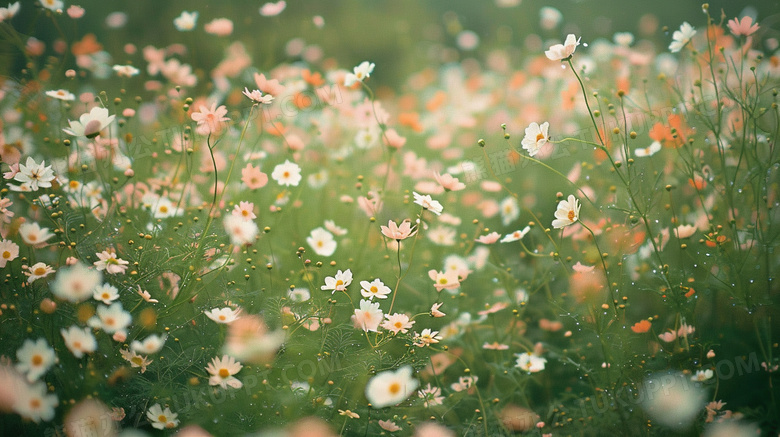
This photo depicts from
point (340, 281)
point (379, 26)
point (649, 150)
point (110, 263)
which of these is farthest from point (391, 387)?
point (379, 26)

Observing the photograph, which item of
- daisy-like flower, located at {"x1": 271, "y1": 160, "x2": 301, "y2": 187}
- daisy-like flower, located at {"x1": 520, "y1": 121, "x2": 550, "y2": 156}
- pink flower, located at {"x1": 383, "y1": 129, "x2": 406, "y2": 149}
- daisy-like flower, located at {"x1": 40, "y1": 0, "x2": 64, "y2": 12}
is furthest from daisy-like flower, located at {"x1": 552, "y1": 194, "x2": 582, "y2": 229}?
daisy-like flower, located at {"x1": 40, "y1": 0, "x2": 64, "y2": 12}

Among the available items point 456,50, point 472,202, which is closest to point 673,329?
point 472,202

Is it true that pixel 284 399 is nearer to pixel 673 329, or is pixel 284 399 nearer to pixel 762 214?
pixel 673 329

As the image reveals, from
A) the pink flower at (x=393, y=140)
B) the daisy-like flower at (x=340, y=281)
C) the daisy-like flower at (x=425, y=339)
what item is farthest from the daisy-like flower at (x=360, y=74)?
the daisy-like flower at (x=425, y=339)

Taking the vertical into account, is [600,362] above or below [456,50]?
below

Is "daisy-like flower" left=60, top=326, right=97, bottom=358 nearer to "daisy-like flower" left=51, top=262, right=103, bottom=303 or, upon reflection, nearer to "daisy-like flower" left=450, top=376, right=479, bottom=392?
"daisy-like flower" left=51, top=262, right=103, bottom=303
